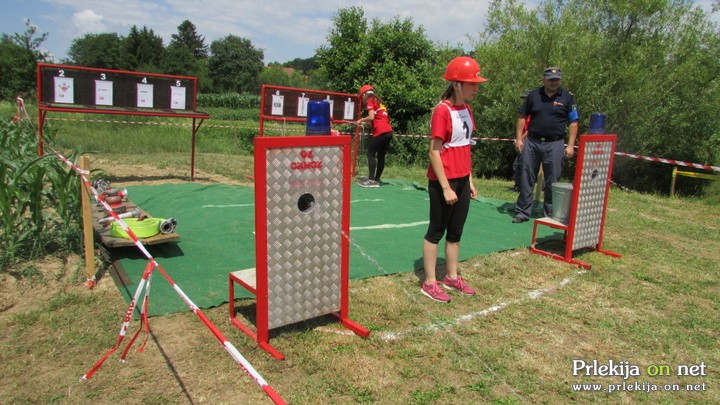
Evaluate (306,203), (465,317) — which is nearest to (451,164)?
(465,317)

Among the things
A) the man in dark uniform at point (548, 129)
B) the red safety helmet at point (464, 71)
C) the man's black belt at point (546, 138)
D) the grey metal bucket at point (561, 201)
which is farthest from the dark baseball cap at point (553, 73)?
the red safety helmet at point (464, 71)

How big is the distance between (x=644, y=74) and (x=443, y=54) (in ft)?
17.7

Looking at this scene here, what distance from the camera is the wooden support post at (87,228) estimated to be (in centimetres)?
382

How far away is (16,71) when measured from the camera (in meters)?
35.3

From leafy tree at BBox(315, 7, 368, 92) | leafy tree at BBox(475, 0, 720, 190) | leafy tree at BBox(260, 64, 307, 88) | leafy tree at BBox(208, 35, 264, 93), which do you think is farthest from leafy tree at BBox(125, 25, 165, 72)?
leafy tree at BBox(475, 0, 720, 190)

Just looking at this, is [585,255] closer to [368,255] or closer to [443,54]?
[368,255]

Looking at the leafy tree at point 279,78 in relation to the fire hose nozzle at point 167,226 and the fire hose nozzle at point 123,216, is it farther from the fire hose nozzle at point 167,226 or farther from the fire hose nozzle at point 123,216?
the fire hose nozzle at point 167,226

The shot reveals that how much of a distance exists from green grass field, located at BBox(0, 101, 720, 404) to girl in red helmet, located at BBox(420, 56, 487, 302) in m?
0.37

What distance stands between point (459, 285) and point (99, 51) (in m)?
89.5

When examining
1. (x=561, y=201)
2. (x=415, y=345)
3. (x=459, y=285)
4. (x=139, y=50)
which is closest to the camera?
(x=415, y=345)

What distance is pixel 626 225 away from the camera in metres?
6.96

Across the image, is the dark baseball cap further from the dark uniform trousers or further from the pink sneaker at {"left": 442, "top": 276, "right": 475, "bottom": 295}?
the pink sneaker at {"left": 442, "top": 276, "right": 475, "bottom": 295}

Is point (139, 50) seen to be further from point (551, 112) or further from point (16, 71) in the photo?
point (551, 112)

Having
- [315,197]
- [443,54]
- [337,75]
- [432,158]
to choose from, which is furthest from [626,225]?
[337,75]
